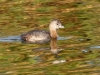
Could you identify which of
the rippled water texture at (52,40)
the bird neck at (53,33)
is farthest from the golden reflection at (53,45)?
the bird neck at (53,33)

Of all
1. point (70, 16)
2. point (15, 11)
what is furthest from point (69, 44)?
point (15, 11)

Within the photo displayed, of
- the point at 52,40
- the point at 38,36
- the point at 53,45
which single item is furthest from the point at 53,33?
the point at 53,45

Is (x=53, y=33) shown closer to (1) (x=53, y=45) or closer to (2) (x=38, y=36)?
(2) (x=38, y=36)

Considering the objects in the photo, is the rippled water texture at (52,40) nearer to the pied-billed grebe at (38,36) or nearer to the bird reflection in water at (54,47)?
the bird reflection in water at (54,47)

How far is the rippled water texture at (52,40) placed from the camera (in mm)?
16109

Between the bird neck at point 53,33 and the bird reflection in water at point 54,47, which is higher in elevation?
the bird neck at point 53,33

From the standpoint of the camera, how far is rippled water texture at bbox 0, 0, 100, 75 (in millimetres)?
16109

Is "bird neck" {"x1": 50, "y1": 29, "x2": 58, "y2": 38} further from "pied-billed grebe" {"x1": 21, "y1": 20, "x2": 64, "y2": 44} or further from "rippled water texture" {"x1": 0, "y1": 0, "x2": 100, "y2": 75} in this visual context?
"rippled water texture" {"x1": 0, "y1": 0, "x2": 100, "y2": 75}

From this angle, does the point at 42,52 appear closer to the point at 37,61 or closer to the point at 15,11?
A: the point at 37,61

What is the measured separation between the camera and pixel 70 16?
26469mm

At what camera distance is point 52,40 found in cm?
2100

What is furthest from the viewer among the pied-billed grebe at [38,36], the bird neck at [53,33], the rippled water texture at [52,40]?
the bird neck at [53,33]

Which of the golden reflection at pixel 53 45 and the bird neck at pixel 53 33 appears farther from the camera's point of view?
the bird neck at pixel 53 33

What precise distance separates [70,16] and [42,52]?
A: 8426 mm
